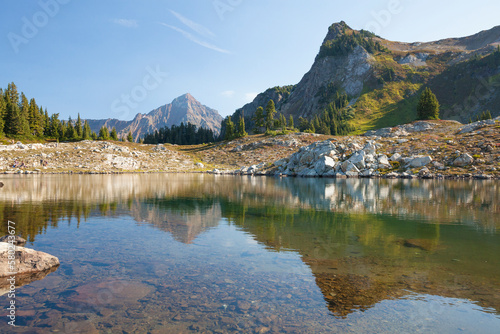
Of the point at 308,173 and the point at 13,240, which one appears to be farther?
the point at 308,173

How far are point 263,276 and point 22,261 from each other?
10.3 metres

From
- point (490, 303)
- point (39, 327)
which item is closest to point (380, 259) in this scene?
point (490, 303)

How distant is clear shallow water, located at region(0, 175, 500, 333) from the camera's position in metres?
7.82

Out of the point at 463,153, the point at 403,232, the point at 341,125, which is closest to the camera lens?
the point at 403,232

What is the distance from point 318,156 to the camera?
342 ft

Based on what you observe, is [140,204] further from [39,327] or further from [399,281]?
[399,281]

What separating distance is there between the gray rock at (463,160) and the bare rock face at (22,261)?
97.8 m

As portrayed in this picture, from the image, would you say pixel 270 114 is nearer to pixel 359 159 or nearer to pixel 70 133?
pixel 359 159

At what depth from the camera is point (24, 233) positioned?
1766 cm

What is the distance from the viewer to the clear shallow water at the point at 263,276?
782 centimetres

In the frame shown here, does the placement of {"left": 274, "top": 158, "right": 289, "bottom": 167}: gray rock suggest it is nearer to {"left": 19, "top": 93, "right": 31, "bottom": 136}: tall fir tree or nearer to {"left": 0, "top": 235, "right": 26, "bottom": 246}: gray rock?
{"left": 0, "top": 235, "right": 26, "bottom": 246}: gray rock

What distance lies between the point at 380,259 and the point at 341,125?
186751 millimetres

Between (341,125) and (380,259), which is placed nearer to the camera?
(380,259)

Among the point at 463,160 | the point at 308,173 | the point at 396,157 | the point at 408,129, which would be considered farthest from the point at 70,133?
the point at 463,160
